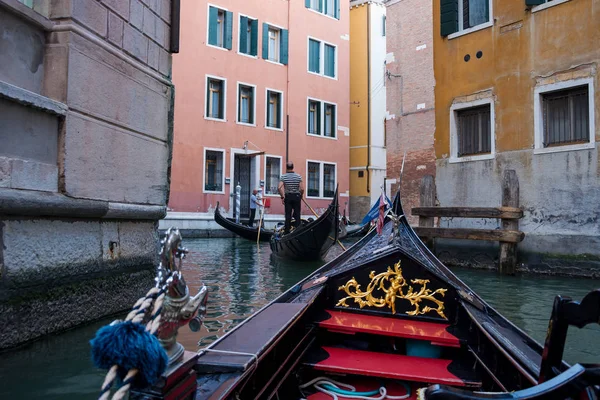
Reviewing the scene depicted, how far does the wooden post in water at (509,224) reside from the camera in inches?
184

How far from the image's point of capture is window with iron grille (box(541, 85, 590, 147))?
14.9 ft

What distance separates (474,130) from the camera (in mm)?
5625

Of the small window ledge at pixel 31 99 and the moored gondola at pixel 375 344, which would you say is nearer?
the moored gondola at pixel 375 344

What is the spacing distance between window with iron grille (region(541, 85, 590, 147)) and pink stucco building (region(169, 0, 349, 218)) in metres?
6.64

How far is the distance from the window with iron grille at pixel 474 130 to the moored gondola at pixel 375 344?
4.02 m

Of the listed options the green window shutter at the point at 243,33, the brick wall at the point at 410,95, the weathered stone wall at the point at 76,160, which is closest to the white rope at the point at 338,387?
the weathered stone wall at the point at 76,160

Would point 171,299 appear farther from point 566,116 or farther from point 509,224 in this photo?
point 566,116

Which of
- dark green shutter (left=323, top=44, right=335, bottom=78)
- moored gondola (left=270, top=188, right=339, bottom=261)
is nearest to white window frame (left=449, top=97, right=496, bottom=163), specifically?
moored gondola (left=270, top=188, right=339, bottom=261)

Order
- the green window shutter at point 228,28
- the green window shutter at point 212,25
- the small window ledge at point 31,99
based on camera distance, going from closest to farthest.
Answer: the small window ledge at point 31,99
the green window shutter at point 212,25
the green window shutter at point 228,28

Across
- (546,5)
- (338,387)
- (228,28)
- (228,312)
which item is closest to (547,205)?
(546,5)

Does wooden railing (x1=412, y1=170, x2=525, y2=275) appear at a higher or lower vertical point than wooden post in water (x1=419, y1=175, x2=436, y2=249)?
lower

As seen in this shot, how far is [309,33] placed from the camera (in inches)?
465

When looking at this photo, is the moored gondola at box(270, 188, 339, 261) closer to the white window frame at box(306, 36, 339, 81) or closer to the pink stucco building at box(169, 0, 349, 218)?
the pink stucco building at box(169, 0, 349, 218)

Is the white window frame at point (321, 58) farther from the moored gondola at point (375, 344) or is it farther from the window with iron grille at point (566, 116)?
the moored gondola at point (375, 344)
